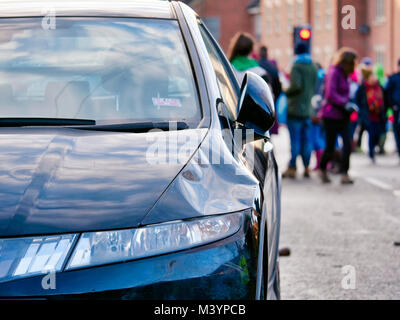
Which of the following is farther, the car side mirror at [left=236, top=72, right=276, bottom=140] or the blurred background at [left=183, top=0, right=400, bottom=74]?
the blurred background at [left=183, top=0, right=400, bottom=74]

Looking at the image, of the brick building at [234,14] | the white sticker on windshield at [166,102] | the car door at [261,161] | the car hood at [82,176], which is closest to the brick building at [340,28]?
the brick building at [234,14]

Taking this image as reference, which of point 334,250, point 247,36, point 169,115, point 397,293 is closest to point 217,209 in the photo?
point 169,115

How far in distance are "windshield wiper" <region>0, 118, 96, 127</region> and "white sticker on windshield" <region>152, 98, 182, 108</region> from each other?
0.95 feet

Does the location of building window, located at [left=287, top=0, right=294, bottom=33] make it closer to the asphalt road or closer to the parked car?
the asphalt road

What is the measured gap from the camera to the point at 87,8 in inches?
169

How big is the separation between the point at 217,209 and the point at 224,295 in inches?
11.6

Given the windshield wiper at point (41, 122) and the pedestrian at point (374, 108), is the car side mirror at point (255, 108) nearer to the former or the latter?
the windshield wiper at point (41, 122)

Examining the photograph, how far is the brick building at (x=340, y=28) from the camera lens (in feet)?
155

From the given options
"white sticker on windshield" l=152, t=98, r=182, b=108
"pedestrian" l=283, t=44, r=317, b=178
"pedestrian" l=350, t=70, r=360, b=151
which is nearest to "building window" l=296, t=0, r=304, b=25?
"pedestrian" l=350, t=70, r=360, b=151

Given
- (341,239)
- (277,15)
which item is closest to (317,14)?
(277,15)

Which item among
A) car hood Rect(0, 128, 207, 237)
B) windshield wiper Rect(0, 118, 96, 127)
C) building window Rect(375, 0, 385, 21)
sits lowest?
building window Rect(375, 0, 385, 21)

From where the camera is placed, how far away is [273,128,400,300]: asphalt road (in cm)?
597

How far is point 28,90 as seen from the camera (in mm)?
3895

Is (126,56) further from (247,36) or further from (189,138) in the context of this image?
(247,36)
